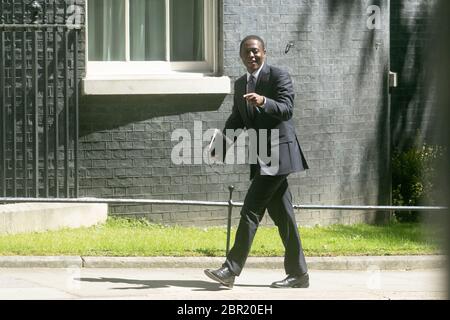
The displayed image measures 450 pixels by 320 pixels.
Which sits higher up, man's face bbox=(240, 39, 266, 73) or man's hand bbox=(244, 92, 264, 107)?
man's face bbox=(240, 39, 266, 73)

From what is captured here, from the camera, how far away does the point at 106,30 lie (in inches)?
426

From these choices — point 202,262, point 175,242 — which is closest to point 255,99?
point 202,262

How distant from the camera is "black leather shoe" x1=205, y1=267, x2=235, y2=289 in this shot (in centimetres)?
743

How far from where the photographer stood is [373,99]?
1213 centimetres

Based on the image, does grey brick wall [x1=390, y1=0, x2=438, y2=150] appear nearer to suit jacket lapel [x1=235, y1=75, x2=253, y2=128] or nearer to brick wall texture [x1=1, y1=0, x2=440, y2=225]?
brick wall texture [x1=1, y1=0, x2=440, y2=225]

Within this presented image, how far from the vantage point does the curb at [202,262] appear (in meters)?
8.49

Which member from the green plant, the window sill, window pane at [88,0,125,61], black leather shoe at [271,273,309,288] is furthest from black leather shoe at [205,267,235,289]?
the green plant

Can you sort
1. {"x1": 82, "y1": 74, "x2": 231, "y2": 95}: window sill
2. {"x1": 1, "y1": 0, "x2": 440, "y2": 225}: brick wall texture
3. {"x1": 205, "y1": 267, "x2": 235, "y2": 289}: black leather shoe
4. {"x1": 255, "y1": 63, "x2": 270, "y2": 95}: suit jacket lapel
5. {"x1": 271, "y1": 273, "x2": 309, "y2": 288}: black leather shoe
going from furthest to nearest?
1. {"x1": 1, "y1": 0, "x2": 440, "y2": 225}: brick wall texture
2. {"x1": 82, "y1": 74, "x2": 231, "y2": 95}: window sill
3. {"x1": 271, "y1": 273, "x2": 309, "y2": 288}: black leather shoe
4. {"x1": 255, "y1": 63, "x2": 270, "y2": 95}: suit jacket lapel
5. {"x1": 205, "y1": 267, "x2": 235, "y2": 289}: black leather shoe

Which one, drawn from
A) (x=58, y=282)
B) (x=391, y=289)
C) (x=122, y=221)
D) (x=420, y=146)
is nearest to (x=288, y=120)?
(x=391, y=289)

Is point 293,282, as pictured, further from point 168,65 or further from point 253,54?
point 168,65

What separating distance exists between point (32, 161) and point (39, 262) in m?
2.10

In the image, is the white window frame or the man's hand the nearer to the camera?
the man's hand

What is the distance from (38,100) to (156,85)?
132 cm

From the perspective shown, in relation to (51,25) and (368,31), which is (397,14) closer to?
(368,31)
